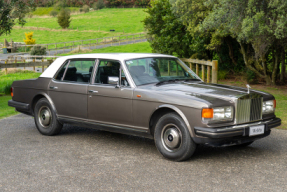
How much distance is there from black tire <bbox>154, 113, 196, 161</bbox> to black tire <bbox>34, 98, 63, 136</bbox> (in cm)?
254

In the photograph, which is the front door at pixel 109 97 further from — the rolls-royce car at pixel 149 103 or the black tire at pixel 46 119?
the black tire at pixel 46 119

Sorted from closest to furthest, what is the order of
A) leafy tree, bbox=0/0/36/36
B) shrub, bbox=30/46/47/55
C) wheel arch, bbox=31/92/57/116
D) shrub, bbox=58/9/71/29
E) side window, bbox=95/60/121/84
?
1. side window, bbox=95/60/121/84
2. wheel arch, bbox=31/92/57/116
3. leafy tree, bbox=0/0/36/36
4. shrub, bbox=30/46/47/55
5. shrub, bbox=58/9/71/29

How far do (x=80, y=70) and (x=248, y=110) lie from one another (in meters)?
3.34

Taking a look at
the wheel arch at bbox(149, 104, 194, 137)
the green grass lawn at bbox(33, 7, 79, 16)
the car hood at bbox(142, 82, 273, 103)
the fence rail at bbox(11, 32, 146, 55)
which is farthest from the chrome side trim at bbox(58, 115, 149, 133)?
the green grass lawn at bbox(33, 7, 79, 16)

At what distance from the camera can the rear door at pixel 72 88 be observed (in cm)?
706

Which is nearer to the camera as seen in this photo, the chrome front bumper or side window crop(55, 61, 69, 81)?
the chrome front bumper

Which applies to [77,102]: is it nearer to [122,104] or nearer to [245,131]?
[122,104]

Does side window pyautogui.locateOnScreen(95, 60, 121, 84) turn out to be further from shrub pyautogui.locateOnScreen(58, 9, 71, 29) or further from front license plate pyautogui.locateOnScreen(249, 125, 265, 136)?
shrub pyautogui.locateOnScreen(58, 9, 71, 29)

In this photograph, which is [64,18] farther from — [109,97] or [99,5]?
[109,97]

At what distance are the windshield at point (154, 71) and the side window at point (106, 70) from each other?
252 millimetres

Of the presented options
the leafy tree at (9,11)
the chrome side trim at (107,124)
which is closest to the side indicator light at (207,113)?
the chrome side trim at (107,124)

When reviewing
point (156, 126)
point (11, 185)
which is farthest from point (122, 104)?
point (11, 185)

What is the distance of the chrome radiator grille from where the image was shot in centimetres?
562

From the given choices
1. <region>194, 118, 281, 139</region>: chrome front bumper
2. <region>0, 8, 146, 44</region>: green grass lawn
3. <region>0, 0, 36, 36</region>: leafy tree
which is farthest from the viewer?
<region>0, 8, 146, 44</region>: green grass lawn
